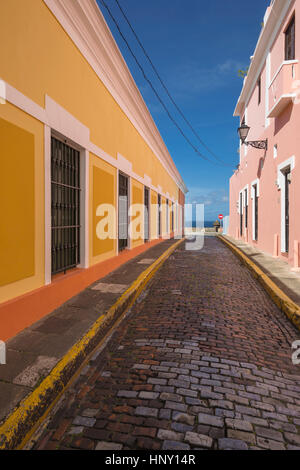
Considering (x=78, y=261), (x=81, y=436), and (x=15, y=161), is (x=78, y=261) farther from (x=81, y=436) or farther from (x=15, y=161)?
(x=81, y=436)

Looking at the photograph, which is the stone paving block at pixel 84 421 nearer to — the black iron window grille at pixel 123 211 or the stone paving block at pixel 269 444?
the stone paving block at pixel 269 444

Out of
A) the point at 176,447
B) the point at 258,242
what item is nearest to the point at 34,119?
the point at 176,447

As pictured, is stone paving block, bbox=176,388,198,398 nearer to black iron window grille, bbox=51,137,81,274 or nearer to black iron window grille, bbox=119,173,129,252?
black iron window grille, bbox=51,137,81,274

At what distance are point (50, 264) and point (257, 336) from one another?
320 cm

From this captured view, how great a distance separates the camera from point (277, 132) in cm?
885

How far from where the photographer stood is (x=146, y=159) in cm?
1212

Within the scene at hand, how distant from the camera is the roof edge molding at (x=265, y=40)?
26.7 feet

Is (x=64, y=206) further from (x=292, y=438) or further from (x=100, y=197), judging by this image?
(x=292, y=438)

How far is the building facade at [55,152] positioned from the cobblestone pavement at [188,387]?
1.37 m

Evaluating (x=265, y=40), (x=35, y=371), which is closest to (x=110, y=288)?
(x=35, y=371)

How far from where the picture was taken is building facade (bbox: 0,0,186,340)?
3221 millimetres

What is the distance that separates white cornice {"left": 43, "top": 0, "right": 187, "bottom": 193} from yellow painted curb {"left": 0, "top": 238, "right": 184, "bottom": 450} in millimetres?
4754

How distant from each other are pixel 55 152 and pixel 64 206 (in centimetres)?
92

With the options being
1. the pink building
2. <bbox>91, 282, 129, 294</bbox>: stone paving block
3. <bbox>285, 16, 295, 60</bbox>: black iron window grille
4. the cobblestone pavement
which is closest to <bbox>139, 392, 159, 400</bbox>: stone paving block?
the cobblestone pavement
